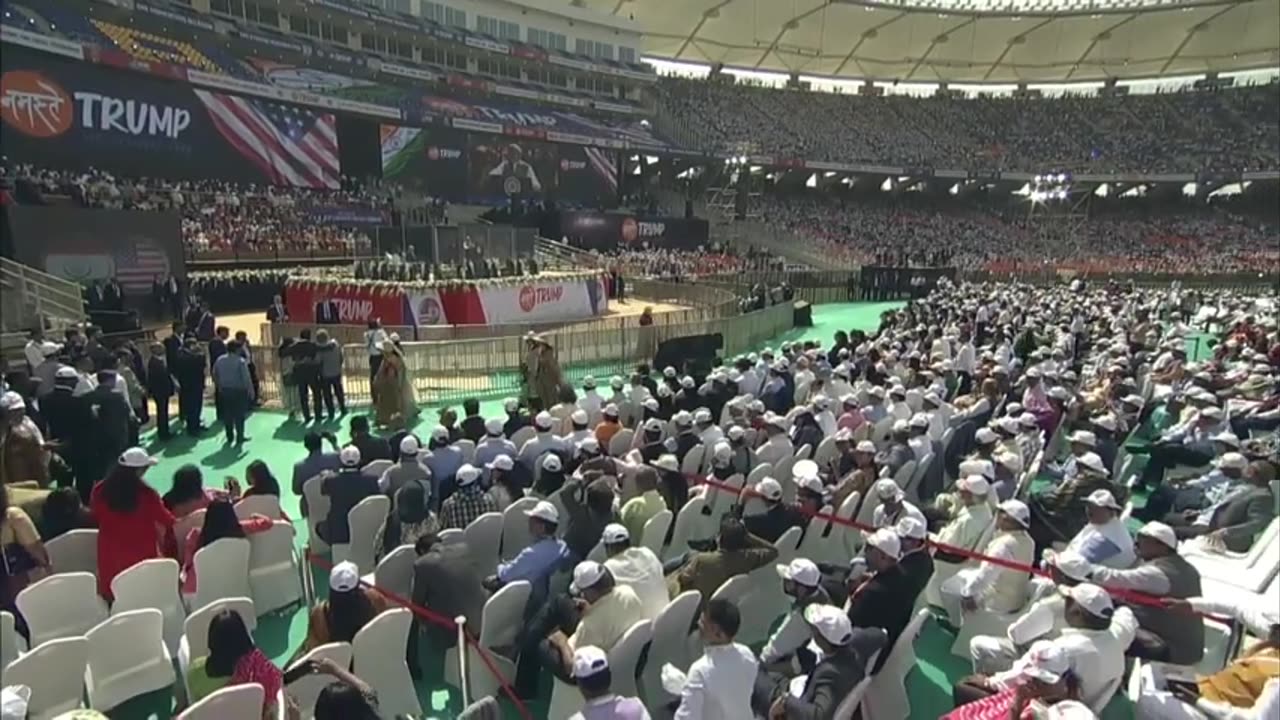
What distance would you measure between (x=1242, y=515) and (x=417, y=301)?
14986mm

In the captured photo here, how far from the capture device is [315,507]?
6.64 m

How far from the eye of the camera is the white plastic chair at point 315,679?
354cm

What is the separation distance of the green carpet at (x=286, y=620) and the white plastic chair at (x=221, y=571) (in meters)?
0.57

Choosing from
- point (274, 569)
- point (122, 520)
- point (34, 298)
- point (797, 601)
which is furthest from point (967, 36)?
point (122, 520)

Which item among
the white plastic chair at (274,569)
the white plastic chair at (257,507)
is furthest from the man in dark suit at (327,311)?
the white plastic chair at (274,569)

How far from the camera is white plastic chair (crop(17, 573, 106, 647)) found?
4.20 metres

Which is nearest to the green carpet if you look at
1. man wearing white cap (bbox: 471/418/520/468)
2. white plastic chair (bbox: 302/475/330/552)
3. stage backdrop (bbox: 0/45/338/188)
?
white plastic chair (bbox: 302/475/330/552)

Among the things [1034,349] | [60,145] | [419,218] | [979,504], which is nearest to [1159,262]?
[1034,349]

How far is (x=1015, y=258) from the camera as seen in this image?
1852 inches

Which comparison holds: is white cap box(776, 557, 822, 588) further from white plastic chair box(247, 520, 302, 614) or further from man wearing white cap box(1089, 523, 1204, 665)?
white plastic chair box(247, 520, 302, 614)

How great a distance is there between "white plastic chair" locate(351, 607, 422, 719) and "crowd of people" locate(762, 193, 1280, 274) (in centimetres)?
4138

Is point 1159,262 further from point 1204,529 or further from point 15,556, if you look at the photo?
point 15,556

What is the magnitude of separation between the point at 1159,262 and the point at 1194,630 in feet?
160

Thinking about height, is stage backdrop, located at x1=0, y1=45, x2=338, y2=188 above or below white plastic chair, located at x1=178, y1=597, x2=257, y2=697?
above
